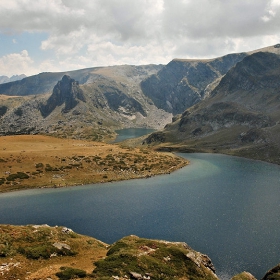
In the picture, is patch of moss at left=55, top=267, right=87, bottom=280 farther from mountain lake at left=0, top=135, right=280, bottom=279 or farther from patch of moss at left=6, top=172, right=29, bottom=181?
patch of moss at left=6, top=172, right=29, bottom=181

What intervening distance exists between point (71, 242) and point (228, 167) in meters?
129

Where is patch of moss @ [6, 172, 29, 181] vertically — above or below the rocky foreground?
below

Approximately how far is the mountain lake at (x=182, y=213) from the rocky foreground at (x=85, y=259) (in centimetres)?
1886

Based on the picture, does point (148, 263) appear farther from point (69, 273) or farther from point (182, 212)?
point (182, 212)

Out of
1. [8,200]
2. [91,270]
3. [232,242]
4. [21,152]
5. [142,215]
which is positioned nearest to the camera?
[91,270]

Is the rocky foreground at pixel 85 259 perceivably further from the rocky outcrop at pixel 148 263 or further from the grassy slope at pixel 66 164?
the grassy slope at pixel 66 164

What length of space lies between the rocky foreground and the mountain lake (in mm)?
18862

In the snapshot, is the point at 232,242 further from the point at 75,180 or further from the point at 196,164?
the point at 196,164

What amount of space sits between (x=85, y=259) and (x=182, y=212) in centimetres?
4754

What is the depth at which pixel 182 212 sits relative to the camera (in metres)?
78.1

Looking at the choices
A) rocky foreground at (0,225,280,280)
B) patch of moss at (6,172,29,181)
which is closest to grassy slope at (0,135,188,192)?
patch of moss at (6,172,29,181)

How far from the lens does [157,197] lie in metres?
94.1

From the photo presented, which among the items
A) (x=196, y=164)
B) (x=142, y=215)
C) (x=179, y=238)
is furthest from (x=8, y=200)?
(x=196, y=164)

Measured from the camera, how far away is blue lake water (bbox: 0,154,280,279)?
57.6m
